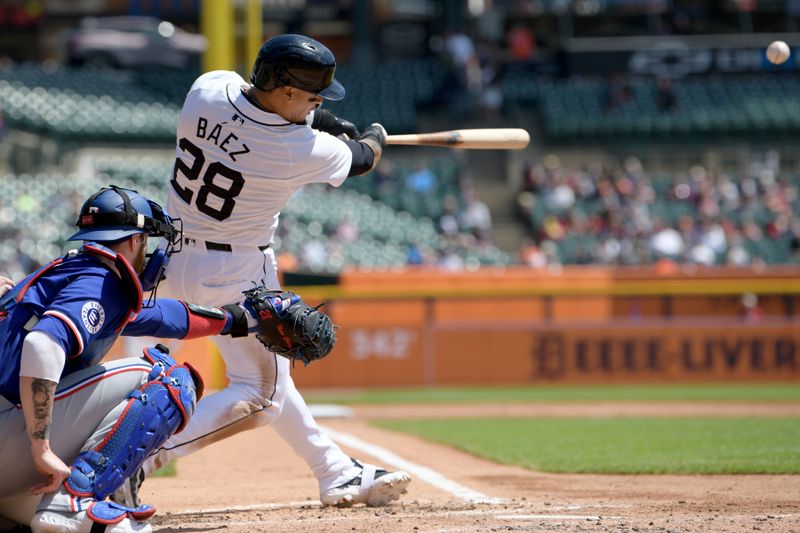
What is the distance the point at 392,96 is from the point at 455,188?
3847 millimetres

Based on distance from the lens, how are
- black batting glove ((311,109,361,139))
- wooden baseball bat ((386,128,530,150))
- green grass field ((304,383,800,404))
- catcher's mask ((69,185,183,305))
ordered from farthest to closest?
green grass field ((304,383,800,404)) < wooden baseball bat ((386,128,530,150)) < black batting glove ((311,109,361,139)) < catcher's mask ((69,185,183,305))

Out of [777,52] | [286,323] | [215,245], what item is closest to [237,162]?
[215,245]

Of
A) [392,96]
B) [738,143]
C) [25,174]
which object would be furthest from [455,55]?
[25,174]

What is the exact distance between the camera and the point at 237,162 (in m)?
4.40

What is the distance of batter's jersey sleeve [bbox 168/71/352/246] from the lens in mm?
4395

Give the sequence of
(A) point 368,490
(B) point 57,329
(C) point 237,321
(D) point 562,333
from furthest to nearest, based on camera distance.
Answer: (D) point 562,333, (A) point 368,490, (C) point 237,321, (B) point 57,329

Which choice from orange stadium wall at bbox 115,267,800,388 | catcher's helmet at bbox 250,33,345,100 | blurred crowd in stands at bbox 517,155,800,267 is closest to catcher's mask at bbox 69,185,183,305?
catcher's helmet at bbox 250,33,345,100

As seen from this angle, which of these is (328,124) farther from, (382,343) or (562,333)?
(562,333)

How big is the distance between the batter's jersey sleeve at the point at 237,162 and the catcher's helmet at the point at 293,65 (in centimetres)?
14

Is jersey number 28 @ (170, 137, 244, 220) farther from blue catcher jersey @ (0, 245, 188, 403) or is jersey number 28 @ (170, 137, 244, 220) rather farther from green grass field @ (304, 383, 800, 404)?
green grass field @ (304, 383, 800, 404)

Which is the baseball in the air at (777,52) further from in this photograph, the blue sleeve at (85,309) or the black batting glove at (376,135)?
the blue sleeve at (85,309)

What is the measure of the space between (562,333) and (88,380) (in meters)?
10.8

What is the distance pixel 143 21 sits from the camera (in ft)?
83.1

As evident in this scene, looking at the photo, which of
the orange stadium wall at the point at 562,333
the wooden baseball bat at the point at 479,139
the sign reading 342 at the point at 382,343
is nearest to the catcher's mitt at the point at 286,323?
the wooden baseball bat at the point at 479,139
